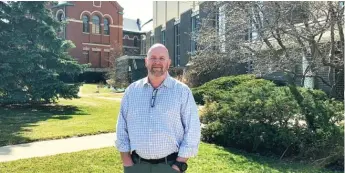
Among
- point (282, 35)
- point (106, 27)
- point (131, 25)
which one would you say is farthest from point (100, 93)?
point (131, 25)

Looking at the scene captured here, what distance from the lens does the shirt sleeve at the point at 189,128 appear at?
10.8 ft

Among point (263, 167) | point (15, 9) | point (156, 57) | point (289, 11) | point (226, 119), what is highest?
point (15, 9)

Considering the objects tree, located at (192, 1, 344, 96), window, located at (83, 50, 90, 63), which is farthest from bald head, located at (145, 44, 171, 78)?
window, located at (83, 50, 90, 63)

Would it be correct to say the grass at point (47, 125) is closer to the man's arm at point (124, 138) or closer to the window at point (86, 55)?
the man's arm at point (124, 138)

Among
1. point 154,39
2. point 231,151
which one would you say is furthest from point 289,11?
point 154,39

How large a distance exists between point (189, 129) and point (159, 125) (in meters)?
0.27

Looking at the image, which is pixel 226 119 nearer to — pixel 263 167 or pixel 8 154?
pixel 263 167

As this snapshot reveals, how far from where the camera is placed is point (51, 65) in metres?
16.8

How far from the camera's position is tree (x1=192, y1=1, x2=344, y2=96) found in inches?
332

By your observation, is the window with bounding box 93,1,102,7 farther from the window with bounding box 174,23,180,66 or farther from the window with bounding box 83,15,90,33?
the window with bounding box 174,23,180,66

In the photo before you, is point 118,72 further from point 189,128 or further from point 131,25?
point 189,128

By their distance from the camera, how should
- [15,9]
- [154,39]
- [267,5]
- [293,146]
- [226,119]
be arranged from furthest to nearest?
1. [154,39]
2. [15,9]
3. [267,5]
4. [226,119]
5. [293,146]

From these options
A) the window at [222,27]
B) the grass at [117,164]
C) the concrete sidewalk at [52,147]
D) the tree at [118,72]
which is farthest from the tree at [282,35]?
the tree at [118,72]

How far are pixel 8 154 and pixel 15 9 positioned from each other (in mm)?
10686
